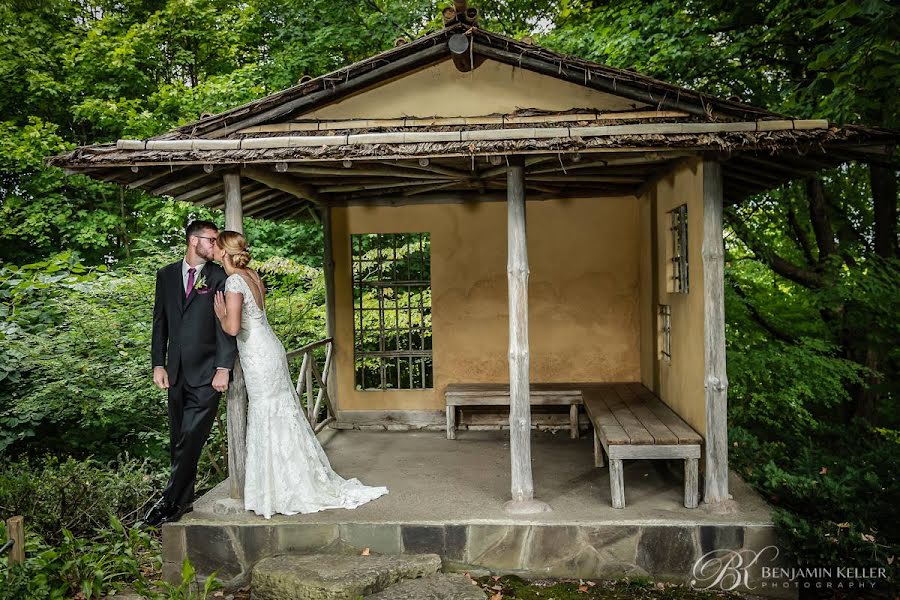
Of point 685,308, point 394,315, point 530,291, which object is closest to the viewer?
point 685,308

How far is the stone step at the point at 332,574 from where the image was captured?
448 cm

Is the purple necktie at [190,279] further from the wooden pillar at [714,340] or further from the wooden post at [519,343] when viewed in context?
the wooden pillar at [714,340]

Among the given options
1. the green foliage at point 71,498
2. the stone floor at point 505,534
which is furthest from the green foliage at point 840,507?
the green foliage at point 71,498

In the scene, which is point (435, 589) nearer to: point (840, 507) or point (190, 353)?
point (190, 353)

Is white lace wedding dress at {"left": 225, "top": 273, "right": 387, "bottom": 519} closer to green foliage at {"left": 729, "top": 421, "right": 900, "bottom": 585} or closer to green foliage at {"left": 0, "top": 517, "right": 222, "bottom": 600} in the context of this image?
green foliage at {"left": 0, "top": 517, "right": 222, "bottom": 600}

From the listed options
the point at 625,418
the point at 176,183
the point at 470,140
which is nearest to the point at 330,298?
the point at 176,183

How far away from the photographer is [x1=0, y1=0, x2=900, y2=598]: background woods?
5.83 meters

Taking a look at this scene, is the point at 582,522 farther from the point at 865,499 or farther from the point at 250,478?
the point at 250,478

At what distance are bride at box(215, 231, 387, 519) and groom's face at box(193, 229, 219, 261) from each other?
1.8 inches

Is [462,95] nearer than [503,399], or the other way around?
[462,95]

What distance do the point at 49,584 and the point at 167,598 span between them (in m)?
0.90

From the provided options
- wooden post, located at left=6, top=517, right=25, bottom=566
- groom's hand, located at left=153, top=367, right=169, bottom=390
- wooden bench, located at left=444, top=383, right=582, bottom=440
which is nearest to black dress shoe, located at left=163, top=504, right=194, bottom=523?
groom's hand, located at left=153, top=367, right=169, bottom=390

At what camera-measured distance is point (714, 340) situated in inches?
207

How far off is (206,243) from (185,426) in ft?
4.63
